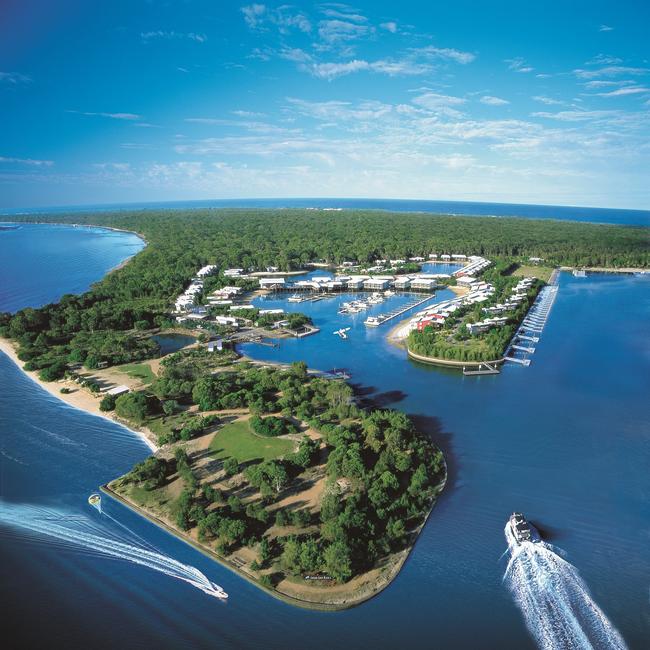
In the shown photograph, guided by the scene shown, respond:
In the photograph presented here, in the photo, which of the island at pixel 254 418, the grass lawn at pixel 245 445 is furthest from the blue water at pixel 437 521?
the grass lawn at pixel 245 445

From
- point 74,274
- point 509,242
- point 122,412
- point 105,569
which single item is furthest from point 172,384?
point 509,242

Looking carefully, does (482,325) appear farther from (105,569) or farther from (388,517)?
(105,569)

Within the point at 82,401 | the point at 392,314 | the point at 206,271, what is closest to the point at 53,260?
the point at 206,271

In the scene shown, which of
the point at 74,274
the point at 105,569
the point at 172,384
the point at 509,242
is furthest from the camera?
the point at 509,242

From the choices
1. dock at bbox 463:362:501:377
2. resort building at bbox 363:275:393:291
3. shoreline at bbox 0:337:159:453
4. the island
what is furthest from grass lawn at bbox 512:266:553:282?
shoreline at bbox 0:337:159:453

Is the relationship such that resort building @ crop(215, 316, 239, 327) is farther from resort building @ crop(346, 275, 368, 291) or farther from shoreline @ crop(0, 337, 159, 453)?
resort building @ crop(346, 275, 368, 291)

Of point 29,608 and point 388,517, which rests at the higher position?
point 388,517

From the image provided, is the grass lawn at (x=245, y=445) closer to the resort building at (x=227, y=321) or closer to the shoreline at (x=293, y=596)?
the shoreline at (x=293, y=596)
